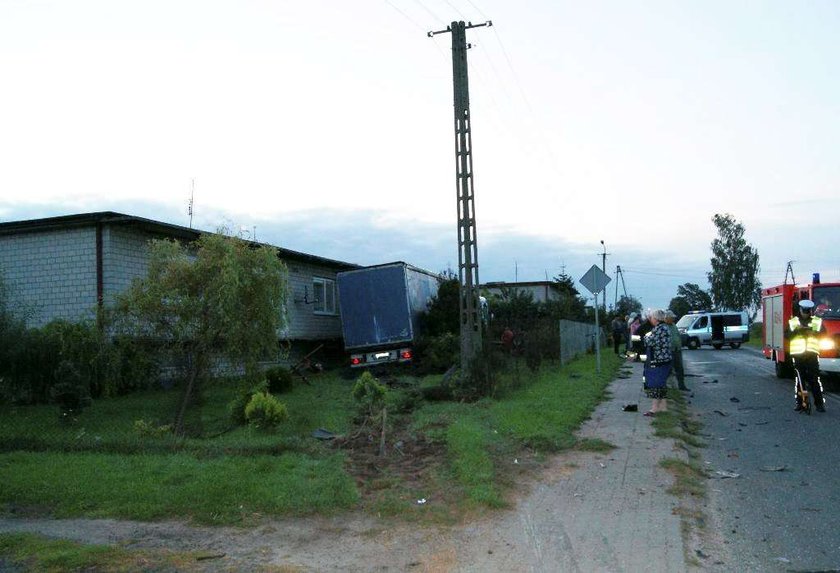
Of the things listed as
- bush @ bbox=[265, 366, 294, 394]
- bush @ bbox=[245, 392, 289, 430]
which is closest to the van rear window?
bush @ bbox=[265, 366, 294, 394]

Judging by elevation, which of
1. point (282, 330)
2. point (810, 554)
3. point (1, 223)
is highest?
point (1, 223)

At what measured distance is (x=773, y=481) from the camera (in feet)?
26.6

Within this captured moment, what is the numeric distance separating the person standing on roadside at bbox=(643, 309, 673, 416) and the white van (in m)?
30.3

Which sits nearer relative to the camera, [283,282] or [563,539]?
[563,539]

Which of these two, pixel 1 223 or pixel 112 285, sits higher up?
pixel 1 223

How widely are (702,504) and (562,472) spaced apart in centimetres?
162

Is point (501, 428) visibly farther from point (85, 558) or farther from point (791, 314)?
point (791, 314)

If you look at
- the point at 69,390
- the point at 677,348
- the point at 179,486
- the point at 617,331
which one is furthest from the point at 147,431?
the point at 617,331

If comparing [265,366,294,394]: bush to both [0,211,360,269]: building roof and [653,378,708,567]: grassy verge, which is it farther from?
[653,378,708,567]: grassy verge

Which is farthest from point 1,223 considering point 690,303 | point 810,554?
point 690,303

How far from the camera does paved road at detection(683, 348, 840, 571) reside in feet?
19.1

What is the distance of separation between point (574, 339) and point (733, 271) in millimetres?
49319

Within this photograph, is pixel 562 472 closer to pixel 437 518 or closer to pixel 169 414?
pixel 437 518

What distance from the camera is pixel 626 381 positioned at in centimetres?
1931
